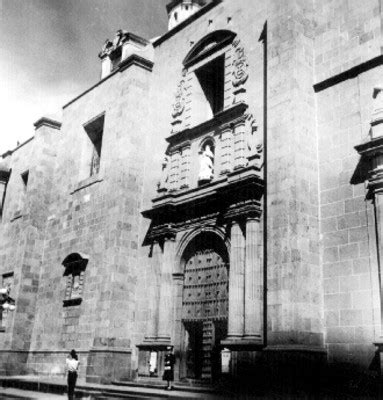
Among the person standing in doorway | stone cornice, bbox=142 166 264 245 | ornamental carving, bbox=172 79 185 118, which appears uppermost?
ornamental carving, bbox=172 79 185 118

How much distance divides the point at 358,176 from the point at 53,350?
40.6ft

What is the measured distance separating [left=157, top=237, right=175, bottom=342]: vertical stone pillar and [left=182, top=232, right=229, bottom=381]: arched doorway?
40cm

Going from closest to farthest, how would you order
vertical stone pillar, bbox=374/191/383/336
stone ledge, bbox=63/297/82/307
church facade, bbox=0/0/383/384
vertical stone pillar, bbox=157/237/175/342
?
vertical stone pillar, bbox=374/191/383/336 < church facade, bbox=0/0/383/384 < vertical stone pillar, bbox=157/237/175/342 < stone ledge, bbox=63/297/82/307

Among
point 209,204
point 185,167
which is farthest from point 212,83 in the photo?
point 209,204

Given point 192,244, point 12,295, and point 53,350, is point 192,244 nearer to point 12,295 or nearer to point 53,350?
point 53,350

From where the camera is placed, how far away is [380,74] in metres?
12.1

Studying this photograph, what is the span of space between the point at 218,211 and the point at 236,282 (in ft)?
7.51

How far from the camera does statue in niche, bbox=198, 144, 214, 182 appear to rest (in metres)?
15.2

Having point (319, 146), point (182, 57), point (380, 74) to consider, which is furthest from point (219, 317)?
point (182, 57)

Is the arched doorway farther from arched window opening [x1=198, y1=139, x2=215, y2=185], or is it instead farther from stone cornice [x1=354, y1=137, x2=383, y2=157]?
stone cornice [x1=354, y1=137, x2=383, y2=157]

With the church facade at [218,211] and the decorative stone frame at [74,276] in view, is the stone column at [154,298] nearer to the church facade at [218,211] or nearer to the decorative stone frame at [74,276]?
the church facade at [218,211]

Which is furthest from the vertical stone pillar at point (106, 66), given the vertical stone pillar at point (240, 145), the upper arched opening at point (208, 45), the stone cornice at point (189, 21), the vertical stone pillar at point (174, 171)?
the vertical stone pillar at point (240, 145)

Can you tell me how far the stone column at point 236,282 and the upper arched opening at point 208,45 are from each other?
603cm

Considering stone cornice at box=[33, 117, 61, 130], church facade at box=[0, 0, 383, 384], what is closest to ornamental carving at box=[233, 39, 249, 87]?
church facade at box=[0, 0, 383, 384]
